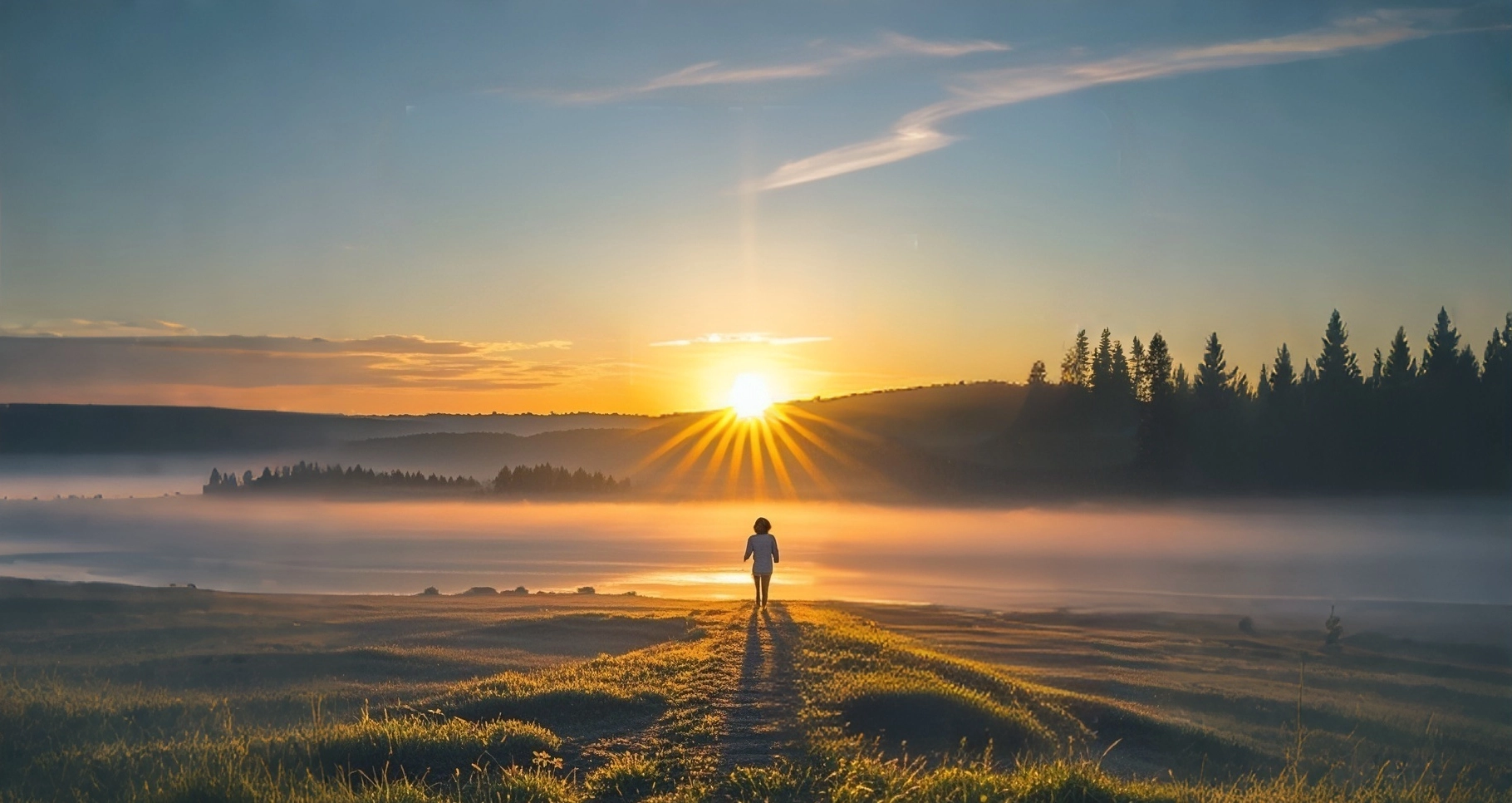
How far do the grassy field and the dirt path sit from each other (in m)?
0.05

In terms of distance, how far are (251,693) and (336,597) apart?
26.1m

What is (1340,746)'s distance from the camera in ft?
58.9

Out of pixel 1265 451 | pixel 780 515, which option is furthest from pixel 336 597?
pixel 780 515

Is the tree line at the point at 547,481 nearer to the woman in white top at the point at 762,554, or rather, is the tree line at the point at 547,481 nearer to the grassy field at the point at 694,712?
the grassy field at the point at 694,712

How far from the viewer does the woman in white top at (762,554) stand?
886 inches

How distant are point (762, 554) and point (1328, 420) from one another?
74.1m

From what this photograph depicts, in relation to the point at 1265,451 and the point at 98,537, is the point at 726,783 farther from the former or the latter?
the point at 98,537

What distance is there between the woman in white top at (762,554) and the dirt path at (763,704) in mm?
3620

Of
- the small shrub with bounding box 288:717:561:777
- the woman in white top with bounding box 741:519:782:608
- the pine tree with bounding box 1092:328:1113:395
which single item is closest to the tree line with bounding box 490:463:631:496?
the pine tree with bounding box 1092:328:1113:395

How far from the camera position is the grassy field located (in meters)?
9.18

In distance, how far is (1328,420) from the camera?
82562mm

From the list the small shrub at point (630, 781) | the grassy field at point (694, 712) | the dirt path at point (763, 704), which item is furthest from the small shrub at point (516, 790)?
the dirt path at point (763, 704)

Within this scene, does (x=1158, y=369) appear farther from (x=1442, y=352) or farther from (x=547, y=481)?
(x=547, y=481)

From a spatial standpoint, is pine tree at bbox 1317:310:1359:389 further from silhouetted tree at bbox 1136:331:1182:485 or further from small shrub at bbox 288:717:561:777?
small shrub at bbox 288:717:561:777
